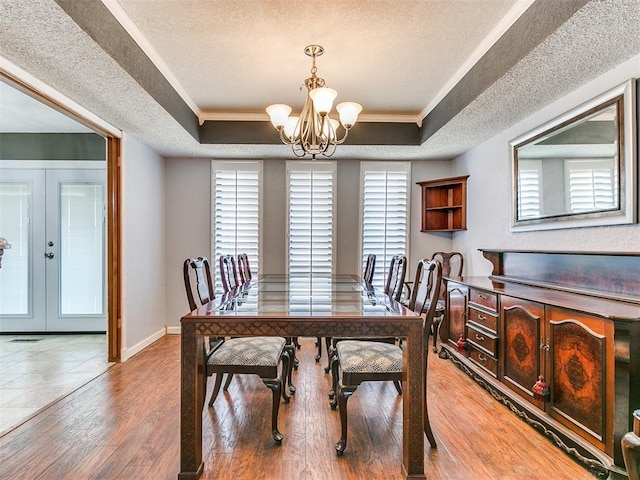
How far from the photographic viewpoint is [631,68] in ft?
7.38

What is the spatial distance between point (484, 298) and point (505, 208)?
120cm

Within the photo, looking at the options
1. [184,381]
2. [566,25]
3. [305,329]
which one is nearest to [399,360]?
[305,329]

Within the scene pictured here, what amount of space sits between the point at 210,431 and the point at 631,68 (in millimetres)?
3354

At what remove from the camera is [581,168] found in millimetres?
2646

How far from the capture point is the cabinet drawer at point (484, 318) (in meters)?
2.86

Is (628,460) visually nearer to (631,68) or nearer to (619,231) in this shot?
(619,231)

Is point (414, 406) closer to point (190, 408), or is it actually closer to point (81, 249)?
point (190, 408)

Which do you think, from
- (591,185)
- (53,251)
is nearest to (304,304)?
(591,185)

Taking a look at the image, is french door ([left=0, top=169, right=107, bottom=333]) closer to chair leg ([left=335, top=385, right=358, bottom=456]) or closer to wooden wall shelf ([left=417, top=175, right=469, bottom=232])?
chair leg ([left=335, top=385, right=358, bottom=456])

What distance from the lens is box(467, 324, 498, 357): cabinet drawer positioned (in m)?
2.85

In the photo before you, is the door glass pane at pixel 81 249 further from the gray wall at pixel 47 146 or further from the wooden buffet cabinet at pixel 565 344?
the wooden buffet cabinet at pixel 565 344

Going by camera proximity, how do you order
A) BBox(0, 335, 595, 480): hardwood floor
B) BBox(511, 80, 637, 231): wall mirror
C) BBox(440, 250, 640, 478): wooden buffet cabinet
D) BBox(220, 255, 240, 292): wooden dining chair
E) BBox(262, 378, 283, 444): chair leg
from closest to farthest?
1. BBox(440, 250, 640, 478): wooden buffet cabinet
2. BBox(0, 335, 595, 480): hardwood floor
3. BBox(262, 378, 283, 444): chair leg
4. BBox(511, 80, 637, 231): wall mirror
5. BBox(220, 255, 240, 292): wooden dining chair

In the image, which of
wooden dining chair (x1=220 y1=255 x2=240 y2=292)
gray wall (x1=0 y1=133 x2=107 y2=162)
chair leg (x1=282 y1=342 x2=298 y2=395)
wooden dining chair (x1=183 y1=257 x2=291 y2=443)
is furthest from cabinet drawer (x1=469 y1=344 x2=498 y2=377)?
gray wall (x1=0 y1=133 x2=107 y2=162)

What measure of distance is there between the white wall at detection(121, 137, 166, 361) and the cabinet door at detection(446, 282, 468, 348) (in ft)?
10.7
